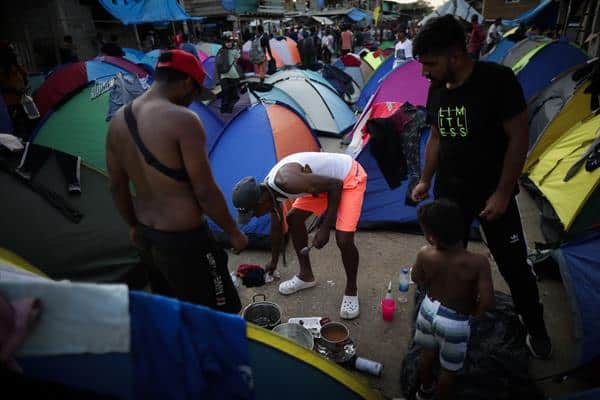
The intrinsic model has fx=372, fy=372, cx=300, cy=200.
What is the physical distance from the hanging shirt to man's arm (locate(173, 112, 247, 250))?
4.32ft

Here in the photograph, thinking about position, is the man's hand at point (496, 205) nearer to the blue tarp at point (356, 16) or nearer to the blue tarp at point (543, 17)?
the blue tarp at point (543, 17)

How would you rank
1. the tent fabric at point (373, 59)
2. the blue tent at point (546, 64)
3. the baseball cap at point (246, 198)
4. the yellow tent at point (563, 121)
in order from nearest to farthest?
the baseball cap at point (246, 198) → the yellow tent at point (563, 121) → the blue tent at point (546, 64) → the tent fabric at point (373, 59)

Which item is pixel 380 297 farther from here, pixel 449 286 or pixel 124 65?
pixel 124 65

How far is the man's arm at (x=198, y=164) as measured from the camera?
1711 mm

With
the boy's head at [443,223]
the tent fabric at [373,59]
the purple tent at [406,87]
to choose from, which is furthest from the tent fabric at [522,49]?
the boy's head at [443,223]

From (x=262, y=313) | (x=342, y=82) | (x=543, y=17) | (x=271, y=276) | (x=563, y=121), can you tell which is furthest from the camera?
(x=543, y=17)

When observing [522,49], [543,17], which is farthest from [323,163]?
[543,17]

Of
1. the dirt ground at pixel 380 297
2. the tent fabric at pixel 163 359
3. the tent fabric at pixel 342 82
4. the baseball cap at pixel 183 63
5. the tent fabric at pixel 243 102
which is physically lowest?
the dirt ground at pixel 380 297

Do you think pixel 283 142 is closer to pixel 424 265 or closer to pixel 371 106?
pixel 371 106

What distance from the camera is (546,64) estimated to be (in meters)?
6.46

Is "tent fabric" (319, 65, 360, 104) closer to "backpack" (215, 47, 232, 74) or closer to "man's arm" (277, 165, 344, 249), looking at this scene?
"backpack" (215, 47, 232, 74)

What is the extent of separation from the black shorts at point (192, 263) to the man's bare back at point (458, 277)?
3.56ft

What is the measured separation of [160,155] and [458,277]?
1525 millimetres

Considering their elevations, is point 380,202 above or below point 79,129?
below
